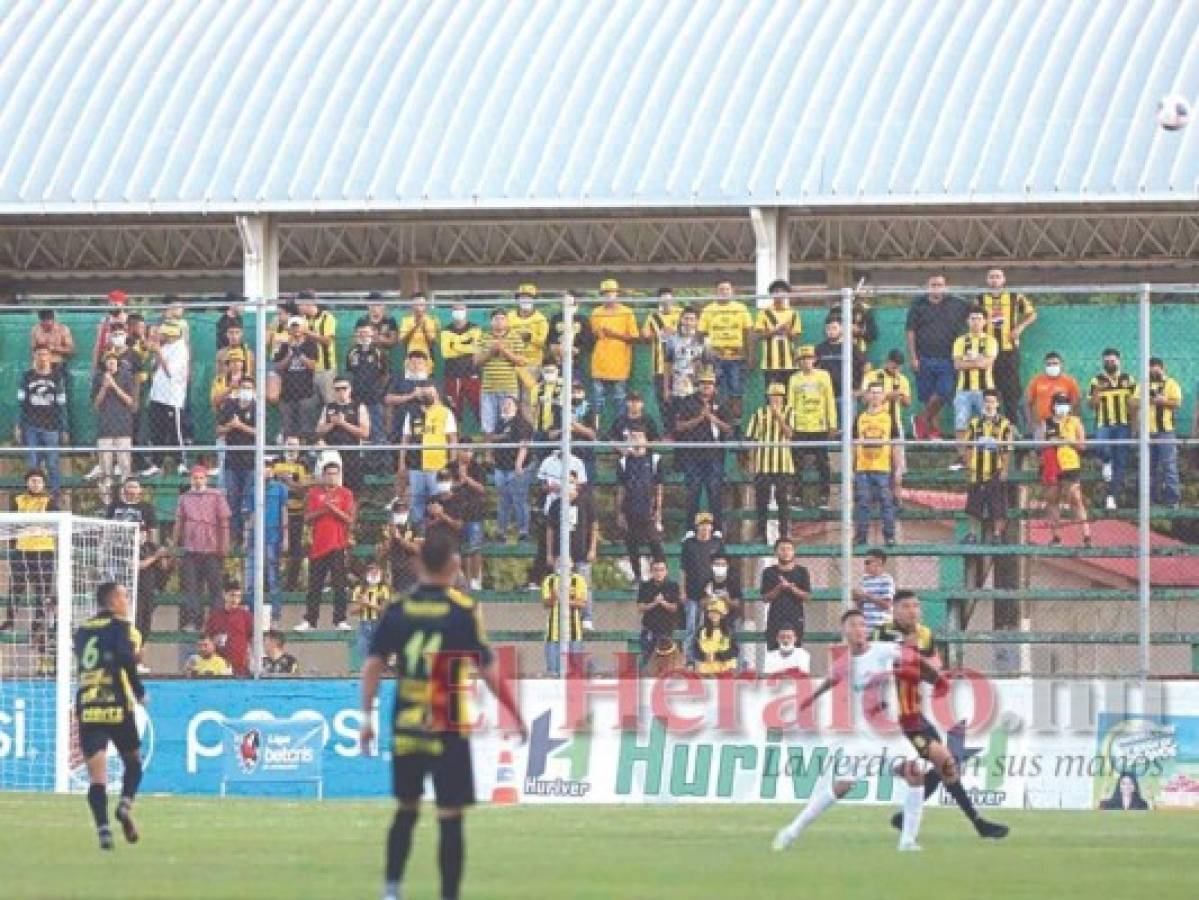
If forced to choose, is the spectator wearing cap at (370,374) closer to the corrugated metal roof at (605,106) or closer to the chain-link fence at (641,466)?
the chain-link fence at (641,466)

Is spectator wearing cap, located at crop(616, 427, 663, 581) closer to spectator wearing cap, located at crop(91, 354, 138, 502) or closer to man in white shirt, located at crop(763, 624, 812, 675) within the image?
man in white shirt, located at crop(763, 624, 812, 675)

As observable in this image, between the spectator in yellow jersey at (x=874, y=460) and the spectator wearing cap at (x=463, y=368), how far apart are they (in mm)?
4145

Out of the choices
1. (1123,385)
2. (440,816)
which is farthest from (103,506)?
(440,816)

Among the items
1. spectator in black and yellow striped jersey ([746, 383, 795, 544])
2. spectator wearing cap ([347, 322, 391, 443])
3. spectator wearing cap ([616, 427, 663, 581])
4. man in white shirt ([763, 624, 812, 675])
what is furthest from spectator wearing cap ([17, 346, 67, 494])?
man in white shirt ([763, 624, 812, 675])

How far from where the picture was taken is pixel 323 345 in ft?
101

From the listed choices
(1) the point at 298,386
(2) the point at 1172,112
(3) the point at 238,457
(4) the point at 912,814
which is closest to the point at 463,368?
(1) the point at 298,386

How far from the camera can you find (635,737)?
2906cm

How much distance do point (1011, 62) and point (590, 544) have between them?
407 inches

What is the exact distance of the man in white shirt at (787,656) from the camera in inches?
1142

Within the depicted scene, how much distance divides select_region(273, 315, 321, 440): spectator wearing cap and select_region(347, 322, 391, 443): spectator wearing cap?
0.43 metres

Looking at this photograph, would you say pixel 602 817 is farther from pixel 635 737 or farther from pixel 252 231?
pixel 252 231

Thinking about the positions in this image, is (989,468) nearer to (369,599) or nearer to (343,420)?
(369,599)

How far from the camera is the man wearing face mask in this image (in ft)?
99.5

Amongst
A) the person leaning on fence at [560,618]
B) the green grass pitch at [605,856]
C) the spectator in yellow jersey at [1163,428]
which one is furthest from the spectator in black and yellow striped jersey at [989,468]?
the green grass pitch at [605,856]
